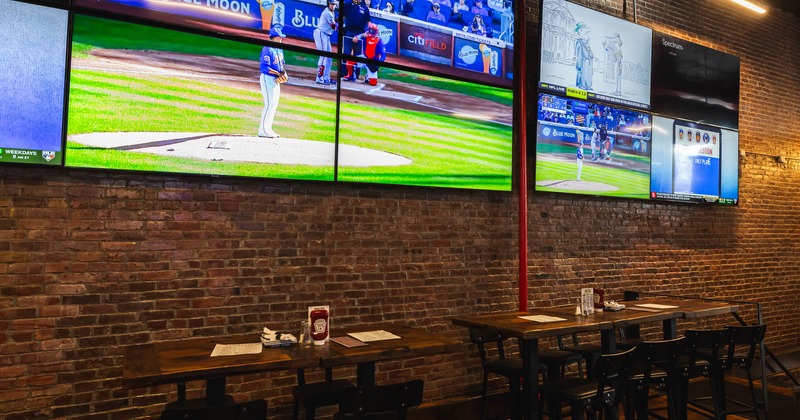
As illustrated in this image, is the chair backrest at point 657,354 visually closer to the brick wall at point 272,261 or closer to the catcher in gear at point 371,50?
the brick wall at point 272,261

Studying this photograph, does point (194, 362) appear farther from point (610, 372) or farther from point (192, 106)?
point (610, 372)

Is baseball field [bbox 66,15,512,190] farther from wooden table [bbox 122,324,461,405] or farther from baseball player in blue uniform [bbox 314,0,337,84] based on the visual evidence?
wooden table [bbox 122,324,461,405]

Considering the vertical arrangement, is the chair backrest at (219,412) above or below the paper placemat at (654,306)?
below

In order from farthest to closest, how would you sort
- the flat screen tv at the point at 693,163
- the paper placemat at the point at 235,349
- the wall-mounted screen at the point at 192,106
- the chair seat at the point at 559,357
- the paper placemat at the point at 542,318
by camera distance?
the flat screen tv at the point at 693,163, the chair seat at the point at 559,357, the paper placemat at the point at 542,318, the wall-mounted screen at the point at 192,106, the paper placemat at the point at 235,349

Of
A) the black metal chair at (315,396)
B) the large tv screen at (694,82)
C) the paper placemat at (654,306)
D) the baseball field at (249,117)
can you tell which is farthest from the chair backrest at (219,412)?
the large tv screen at (694,82)

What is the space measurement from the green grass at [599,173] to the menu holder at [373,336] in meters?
2.43

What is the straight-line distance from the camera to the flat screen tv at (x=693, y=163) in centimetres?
607

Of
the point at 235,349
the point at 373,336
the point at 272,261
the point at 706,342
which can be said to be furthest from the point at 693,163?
the point at 235,349

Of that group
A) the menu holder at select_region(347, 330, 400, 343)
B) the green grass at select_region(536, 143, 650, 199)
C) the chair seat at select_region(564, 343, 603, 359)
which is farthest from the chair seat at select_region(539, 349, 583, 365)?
the green grass at select_region(536, 143, 650, 199)

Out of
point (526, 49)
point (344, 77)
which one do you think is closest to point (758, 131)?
point (526, 49)

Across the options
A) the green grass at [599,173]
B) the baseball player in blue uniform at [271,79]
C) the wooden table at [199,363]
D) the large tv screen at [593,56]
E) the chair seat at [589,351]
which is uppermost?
the large tv screen at [593,56]

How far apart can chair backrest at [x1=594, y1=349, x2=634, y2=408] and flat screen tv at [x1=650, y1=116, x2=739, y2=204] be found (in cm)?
316

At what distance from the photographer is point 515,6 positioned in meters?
5.12

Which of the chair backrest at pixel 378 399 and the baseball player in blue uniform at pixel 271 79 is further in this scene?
the baseball player in blue uniform at pixel 271 79
